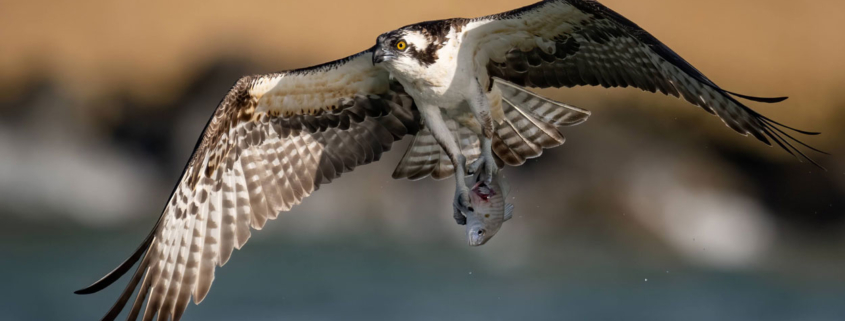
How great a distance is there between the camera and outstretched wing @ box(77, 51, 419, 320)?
18.9ft

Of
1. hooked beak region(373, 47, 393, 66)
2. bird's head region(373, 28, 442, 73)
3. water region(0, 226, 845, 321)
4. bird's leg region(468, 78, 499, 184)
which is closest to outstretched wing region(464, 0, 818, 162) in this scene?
bird's leg region(468, 78, 499, 184)

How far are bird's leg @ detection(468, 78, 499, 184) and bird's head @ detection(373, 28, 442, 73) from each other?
471 millimetres

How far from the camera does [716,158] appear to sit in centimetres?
942

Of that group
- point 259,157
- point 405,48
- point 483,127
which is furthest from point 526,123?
point 259,157

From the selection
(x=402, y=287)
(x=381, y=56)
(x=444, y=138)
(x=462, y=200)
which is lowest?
(x=402, y=287)

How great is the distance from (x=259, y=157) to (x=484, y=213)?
6.28 feet

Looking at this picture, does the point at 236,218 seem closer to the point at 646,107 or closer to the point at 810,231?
the point at 646,107

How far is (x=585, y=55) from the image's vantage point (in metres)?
5.79

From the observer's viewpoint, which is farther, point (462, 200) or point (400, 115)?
point (400, 115)

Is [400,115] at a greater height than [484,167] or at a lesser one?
greater

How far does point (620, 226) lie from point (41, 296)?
6078 mm

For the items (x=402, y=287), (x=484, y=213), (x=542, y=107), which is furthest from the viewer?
(x=402, y=287)

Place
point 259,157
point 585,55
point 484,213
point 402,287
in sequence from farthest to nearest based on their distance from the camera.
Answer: point 402,287
point 259,157
point 585,55
point 484,213

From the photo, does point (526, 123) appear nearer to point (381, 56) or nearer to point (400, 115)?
point (400, 115)
